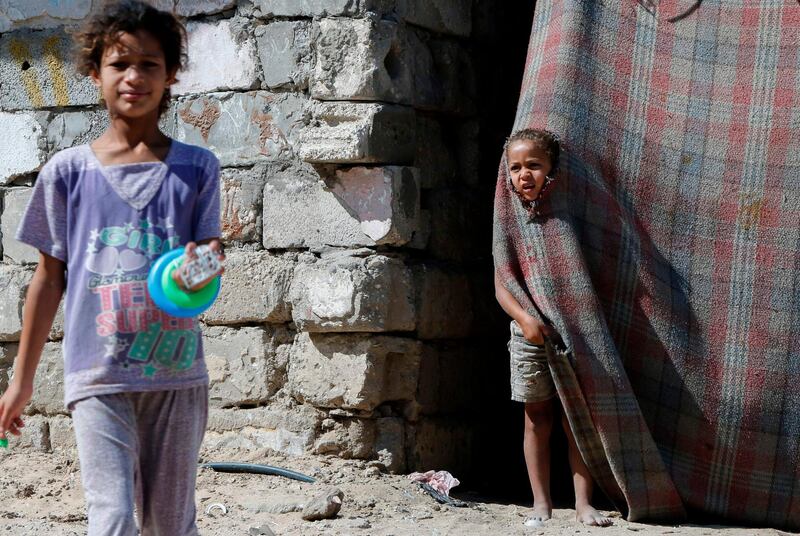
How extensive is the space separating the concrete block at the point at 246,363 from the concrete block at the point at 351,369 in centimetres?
8

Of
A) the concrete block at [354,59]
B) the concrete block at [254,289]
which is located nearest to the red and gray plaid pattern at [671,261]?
the concrete block at [354,59]

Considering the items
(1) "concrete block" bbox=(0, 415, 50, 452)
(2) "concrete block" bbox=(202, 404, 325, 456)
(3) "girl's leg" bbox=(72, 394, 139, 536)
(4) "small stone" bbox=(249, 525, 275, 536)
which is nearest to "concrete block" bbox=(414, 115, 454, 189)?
(2) "concrete block" bbox=(202, 404, 325, 456)

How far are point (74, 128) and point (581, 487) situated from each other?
2.56 meters

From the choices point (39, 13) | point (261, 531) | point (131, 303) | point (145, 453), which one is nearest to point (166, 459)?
point (145, 453)

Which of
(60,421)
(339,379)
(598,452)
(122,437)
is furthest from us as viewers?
(60,421)

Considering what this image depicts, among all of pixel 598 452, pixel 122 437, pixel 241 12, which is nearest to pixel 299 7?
pixel 241 12

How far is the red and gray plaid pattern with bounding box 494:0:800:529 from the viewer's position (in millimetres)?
4266

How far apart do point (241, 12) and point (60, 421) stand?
1.85 m

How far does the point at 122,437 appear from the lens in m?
2.67

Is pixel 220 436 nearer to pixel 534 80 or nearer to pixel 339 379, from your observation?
pixel 339 379

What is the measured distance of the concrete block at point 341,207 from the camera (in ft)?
15.1

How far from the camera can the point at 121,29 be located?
2.81 metres

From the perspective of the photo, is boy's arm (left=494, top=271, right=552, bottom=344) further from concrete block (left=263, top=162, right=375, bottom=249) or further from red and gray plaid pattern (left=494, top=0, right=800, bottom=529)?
concrete block (left=263, top=162, right=375, bottom=249)

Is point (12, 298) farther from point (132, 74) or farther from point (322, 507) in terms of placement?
point (132, 74)
